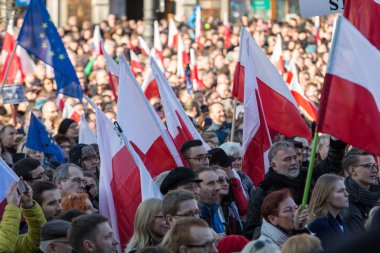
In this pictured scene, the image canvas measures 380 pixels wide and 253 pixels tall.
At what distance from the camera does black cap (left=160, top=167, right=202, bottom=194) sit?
850 centimetres

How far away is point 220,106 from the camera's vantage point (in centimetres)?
1541

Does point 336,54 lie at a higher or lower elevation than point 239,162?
higher

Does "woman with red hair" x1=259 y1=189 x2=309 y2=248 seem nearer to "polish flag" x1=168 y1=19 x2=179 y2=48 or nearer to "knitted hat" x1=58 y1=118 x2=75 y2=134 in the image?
"knitted hat" x1=58 y1=118 x2=75 y2=134

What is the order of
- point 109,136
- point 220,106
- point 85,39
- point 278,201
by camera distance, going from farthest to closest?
point 85,39
point 220,106
point 109,136
point 278,201

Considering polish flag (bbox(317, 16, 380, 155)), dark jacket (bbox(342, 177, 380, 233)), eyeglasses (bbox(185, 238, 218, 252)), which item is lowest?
dark jacket (bbox(342, 177, 380, 233))

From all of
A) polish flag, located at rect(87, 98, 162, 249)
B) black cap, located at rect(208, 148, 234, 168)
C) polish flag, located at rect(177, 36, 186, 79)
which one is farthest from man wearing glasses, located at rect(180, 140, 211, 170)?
polish flag, located at rect(177, 36, 186, 79)

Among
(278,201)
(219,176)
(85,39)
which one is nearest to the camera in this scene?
(278,201)

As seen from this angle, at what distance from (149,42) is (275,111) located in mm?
18823

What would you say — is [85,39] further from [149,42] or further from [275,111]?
[275,111]

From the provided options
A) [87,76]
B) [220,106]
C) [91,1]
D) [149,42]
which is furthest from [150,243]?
[91,1]

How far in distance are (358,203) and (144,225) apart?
241cm

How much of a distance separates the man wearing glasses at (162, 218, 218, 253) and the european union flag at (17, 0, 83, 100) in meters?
7.34

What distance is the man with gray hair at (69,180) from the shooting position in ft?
29.4

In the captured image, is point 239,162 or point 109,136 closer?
point 109,136
